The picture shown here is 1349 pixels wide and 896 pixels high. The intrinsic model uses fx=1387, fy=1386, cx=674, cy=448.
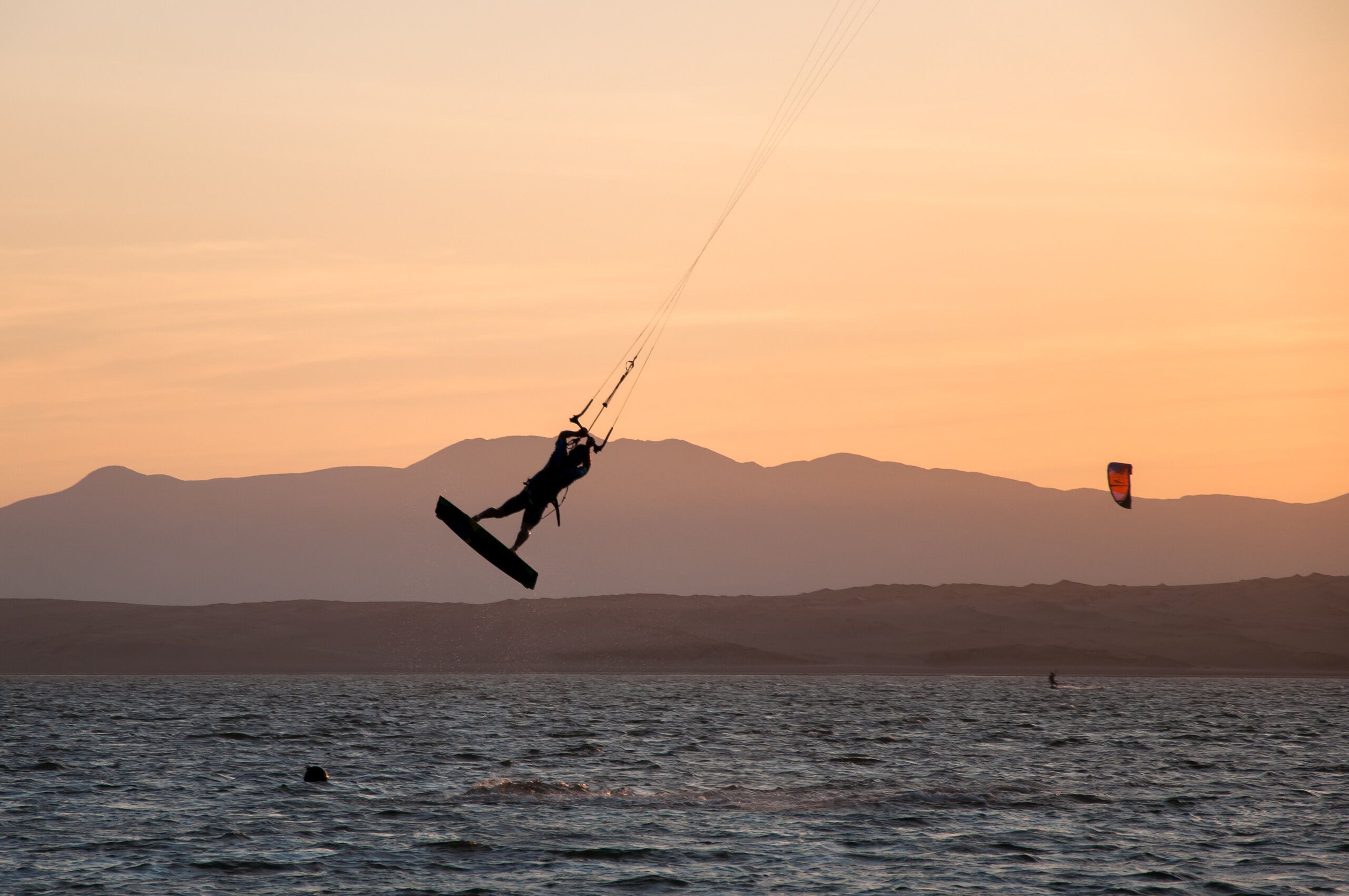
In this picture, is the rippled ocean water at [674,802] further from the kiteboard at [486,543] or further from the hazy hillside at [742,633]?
the hazy hillside at [742,633]

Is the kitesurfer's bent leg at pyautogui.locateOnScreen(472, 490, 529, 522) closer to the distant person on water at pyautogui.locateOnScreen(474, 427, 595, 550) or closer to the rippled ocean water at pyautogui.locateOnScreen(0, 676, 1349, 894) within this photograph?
the distant person on water at pyautogui.locateOnScreen(474, 427, 595, 550)

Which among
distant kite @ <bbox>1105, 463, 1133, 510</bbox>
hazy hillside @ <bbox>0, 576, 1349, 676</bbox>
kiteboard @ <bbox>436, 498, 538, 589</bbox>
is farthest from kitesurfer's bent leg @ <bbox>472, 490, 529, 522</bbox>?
hazy hillside @ <bbox>0, 576, 1349, 676</bbox>

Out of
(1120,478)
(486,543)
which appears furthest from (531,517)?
(1120,478)

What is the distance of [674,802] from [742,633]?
10860 cm

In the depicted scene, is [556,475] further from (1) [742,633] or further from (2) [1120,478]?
(1) [742,633]

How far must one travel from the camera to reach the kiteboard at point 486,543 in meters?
29.5

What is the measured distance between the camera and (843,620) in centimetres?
14350

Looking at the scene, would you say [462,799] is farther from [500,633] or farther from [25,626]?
[25,626]

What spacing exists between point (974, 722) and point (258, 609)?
114 meters

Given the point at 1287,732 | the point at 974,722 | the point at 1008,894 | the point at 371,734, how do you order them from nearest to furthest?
the point at 1008,894
the point at 371,734
the point at 1287,732
the point at 974,722

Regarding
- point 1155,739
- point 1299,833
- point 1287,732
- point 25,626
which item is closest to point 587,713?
point 1155,739

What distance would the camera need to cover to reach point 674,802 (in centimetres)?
3262

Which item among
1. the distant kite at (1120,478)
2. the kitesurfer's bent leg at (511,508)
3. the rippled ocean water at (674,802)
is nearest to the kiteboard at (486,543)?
the kitesurfer's bent leg at (511,508)

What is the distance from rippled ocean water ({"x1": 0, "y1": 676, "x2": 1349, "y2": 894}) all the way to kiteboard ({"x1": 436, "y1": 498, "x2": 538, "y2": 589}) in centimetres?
531
